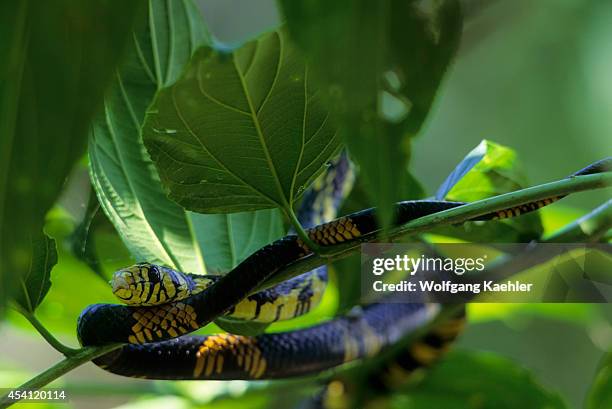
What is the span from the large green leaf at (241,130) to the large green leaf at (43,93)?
120 millimetres

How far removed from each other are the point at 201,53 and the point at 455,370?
764 mm

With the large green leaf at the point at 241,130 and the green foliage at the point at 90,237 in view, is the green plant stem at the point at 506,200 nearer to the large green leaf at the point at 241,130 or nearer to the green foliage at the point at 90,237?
the large green leaf at the point at 241,130

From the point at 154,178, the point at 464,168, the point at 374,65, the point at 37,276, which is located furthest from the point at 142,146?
the point at 374,65

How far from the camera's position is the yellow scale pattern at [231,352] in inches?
24.0

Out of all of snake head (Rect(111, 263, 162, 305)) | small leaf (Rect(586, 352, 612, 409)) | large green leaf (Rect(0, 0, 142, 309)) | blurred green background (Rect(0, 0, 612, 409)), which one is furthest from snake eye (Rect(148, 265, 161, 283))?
blurred green background (Rect(0, 0, 612, 409))

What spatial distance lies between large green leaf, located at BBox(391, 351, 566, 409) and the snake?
160 millimetres

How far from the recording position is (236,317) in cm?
62

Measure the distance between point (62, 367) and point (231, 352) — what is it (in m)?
0.22

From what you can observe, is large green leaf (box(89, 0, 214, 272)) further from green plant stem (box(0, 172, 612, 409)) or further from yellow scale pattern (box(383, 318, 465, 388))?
yellow scale pattern (box(383, 318, 465, 388))

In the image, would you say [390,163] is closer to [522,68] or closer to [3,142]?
[3,142]

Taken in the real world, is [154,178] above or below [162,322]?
above

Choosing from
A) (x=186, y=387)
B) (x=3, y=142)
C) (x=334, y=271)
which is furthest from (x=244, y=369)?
(x=3, y=142)

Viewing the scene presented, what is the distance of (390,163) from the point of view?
250 millimetres

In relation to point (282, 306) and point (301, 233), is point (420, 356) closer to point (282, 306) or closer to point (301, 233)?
point (282, 306)
